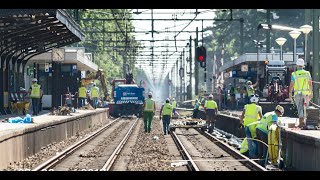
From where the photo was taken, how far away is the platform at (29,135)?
17597mm

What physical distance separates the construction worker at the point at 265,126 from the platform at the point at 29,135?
247 inches

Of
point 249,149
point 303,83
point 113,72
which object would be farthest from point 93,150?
point 113,72

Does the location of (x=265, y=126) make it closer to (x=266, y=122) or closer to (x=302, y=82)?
(x=266, y=122)

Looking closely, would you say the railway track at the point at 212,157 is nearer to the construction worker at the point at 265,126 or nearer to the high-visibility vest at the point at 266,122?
the construction worker at the point at 265,126

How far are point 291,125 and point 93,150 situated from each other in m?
7.28

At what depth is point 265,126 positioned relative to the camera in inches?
734

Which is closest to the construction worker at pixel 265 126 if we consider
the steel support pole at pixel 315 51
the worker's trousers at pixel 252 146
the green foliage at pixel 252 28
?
the worker's trousers at pixel 252 146

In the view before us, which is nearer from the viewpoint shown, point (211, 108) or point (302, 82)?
point (302, 82)

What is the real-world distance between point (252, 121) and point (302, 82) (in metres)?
2.43

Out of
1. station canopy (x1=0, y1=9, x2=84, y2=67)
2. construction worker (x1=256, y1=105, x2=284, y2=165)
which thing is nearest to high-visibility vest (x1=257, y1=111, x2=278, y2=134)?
construction worker (x1=256, y1=105, x2=284, y2=165)

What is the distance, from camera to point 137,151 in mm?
23750

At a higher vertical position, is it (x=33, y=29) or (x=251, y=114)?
(x=33, y=29)

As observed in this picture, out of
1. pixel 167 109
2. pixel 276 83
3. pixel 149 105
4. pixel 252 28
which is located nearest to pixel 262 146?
pixel 167 109
